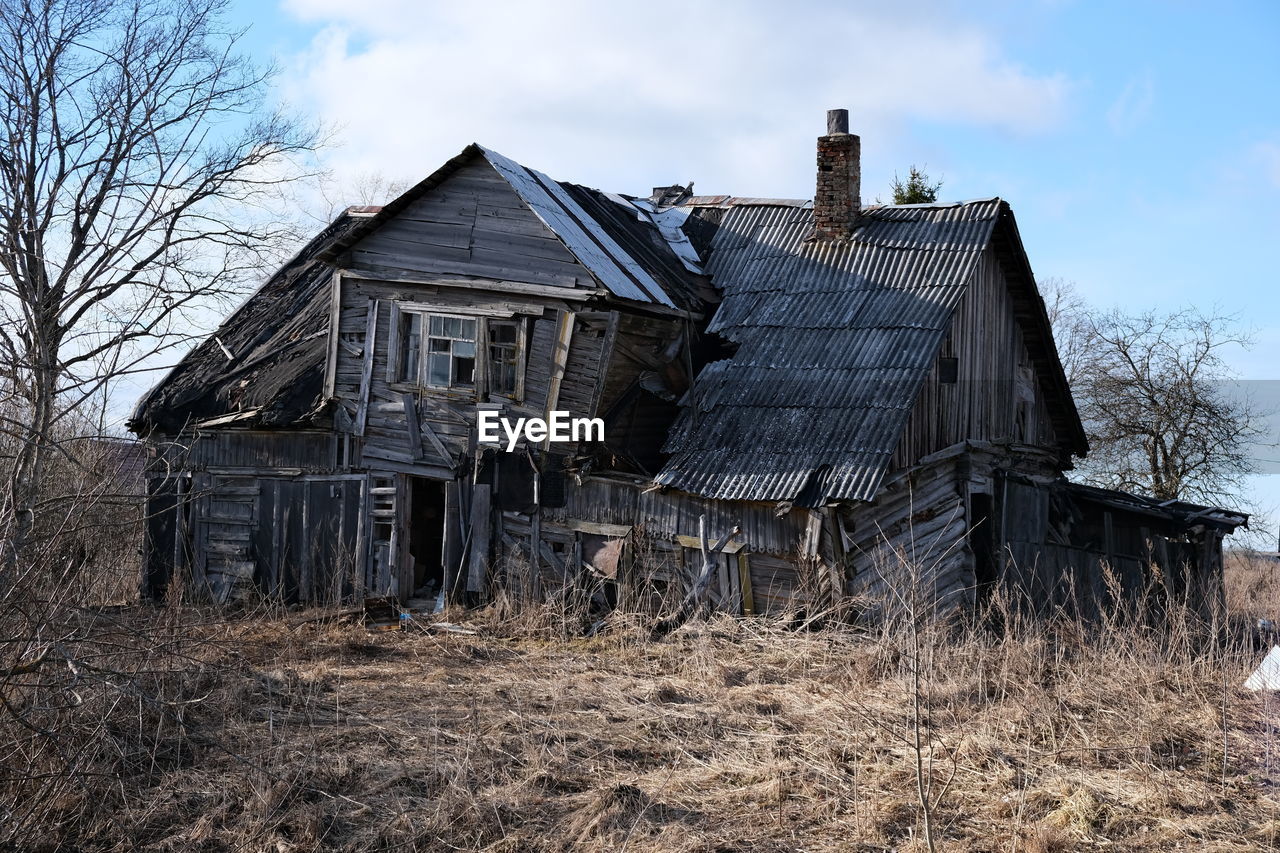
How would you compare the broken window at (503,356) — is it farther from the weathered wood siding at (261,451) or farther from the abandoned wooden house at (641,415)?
the weathered wood siding at (261,451)

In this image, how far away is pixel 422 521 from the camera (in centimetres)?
1717

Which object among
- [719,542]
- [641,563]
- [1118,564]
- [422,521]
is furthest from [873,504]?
[422,521]

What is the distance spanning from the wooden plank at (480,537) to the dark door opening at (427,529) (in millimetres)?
1803

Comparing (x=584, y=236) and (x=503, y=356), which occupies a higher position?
(x=584, y=236)

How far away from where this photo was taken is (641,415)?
15062 mm

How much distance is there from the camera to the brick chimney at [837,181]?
54.5ft

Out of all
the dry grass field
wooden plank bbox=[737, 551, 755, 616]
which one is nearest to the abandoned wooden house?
wooden plank bbox=[737, 551, 755, 616]

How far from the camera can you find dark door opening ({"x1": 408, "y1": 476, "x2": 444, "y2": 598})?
1668 cm

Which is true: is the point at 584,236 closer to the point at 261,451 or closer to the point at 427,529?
the point at 427,529

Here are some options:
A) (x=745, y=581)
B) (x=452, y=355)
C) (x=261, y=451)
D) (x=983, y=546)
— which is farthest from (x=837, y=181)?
(x=261, y=451)

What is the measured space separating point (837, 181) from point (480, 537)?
731 cm

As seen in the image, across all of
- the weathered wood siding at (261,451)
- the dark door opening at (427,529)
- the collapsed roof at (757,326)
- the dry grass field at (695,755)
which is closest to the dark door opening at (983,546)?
the collapsed roof at (757,326)

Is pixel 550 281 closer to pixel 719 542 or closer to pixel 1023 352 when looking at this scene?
pixel 719 542

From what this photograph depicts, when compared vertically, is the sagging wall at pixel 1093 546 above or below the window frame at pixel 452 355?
below
